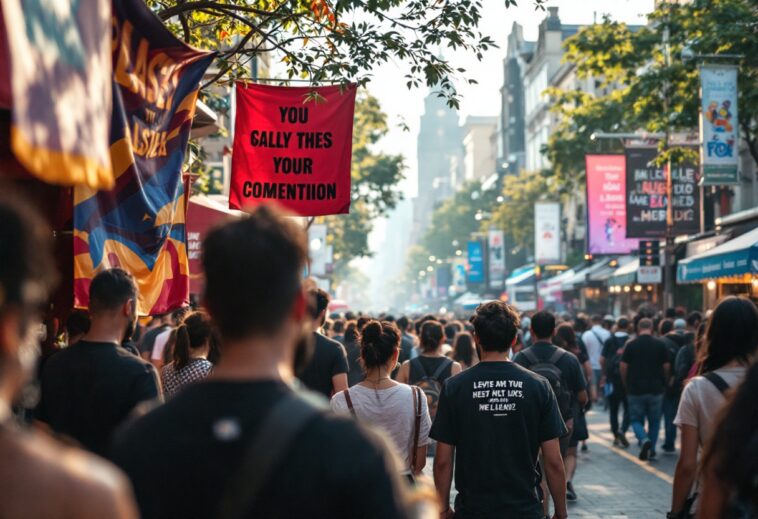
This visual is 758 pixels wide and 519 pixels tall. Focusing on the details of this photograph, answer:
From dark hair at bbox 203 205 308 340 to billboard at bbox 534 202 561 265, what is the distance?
5339 centimetres

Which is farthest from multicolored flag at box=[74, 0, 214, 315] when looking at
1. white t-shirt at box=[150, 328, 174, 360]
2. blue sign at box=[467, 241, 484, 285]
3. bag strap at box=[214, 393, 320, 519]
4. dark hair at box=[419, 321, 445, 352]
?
blue sign at box=[467, 241, 484, 285]

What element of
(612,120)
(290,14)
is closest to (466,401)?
(290,14)

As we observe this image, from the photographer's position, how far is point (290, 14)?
1064 centimetres

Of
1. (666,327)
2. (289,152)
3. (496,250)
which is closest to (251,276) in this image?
(289,152)

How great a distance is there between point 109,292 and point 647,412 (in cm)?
1214

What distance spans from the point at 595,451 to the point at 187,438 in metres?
15.6

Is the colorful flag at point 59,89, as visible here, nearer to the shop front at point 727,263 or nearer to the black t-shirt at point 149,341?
the black t-shirt at point 149,341

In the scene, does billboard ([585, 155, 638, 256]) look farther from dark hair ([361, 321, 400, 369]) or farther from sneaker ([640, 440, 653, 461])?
dark hair ([361, 321, 400, 369])

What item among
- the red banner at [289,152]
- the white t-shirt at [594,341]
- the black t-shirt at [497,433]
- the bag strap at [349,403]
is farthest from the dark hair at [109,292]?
the white t-shirt at [594,341]

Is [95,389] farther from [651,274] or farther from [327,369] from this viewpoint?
[651,274]

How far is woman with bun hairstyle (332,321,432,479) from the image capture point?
711 centimetres

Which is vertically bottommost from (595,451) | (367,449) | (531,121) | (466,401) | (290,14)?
(595,451)

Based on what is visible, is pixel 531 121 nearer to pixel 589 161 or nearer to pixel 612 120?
pixel 612 120

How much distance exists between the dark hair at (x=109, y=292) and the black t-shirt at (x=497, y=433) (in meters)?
A: 1.92
